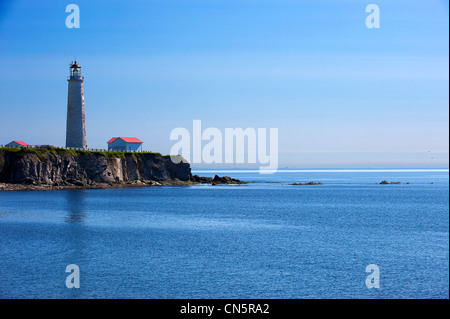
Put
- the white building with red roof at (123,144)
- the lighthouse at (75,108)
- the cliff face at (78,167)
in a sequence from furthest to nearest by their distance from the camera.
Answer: the white building with red roof at (123,144) < the lighthouse at (75,108) < the cliff face at (78,167)

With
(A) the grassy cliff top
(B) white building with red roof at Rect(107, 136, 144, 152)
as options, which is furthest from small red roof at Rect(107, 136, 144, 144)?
(A) the grassy cliff top

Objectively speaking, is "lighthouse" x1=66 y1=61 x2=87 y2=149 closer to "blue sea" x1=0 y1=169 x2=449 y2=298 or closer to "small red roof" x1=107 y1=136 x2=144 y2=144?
"small red roof" x1=107 y1=136 x2=144 y2=144

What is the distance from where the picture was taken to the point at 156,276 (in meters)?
27.4

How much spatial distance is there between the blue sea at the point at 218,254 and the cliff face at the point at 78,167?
31211mm

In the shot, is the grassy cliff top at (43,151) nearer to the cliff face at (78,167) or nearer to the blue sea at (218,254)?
the cliff face at (78,167)

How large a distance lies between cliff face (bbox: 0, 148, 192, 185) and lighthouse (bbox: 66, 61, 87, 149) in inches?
169

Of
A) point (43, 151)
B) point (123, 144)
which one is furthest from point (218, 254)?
point (123, 144)

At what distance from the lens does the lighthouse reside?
331 feet

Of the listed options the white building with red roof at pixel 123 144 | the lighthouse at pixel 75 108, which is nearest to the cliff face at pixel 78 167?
the lighthouse at pixel 75 108

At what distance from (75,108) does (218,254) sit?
7575cm

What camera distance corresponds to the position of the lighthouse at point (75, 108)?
10100cm
